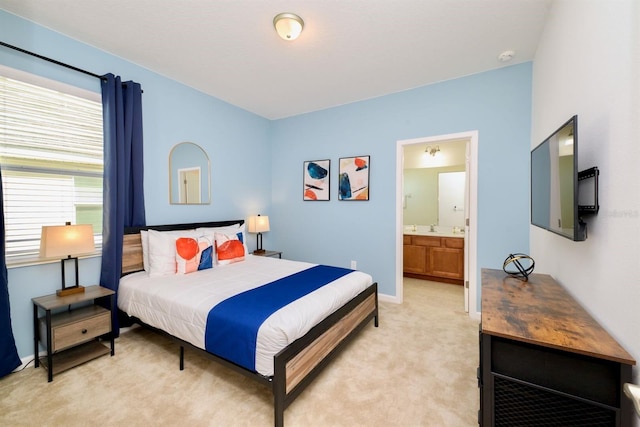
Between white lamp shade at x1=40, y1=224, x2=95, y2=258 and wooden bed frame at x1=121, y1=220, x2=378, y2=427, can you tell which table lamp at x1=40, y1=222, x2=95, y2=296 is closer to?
white lamp shade at x1=40, y1=224, x2=95, y2=258

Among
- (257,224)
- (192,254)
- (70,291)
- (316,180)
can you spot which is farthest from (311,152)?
(70,291)

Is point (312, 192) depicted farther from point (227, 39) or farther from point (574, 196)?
point (574, 196)

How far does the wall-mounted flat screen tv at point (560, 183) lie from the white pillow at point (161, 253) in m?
3.11

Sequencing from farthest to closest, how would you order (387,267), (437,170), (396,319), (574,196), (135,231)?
(437,170) → (387,267) → (396,319) → (135,231) → (574,196)

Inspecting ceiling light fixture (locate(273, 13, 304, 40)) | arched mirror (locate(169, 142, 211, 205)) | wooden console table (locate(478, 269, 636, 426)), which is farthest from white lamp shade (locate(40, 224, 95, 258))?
wooden console table (locate(478, 269, 636, 426))

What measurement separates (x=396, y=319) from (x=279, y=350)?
189 cm

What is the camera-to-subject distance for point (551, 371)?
1.07 m

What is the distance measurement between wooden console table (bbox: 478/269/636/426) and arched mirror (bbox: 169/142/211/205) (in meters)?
3.35

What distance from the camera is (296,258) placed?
444 cm

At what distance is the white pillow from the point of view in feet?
8.65

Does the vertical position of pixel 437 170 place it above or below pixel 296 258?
above

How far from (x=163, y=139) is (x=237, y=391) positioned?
9.08 feet

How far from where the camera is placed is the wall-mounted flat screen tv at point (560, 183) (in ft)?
4.07

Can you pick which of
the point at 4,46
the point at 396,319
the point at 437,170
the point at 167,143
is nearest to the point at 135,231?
the point at 167,143
